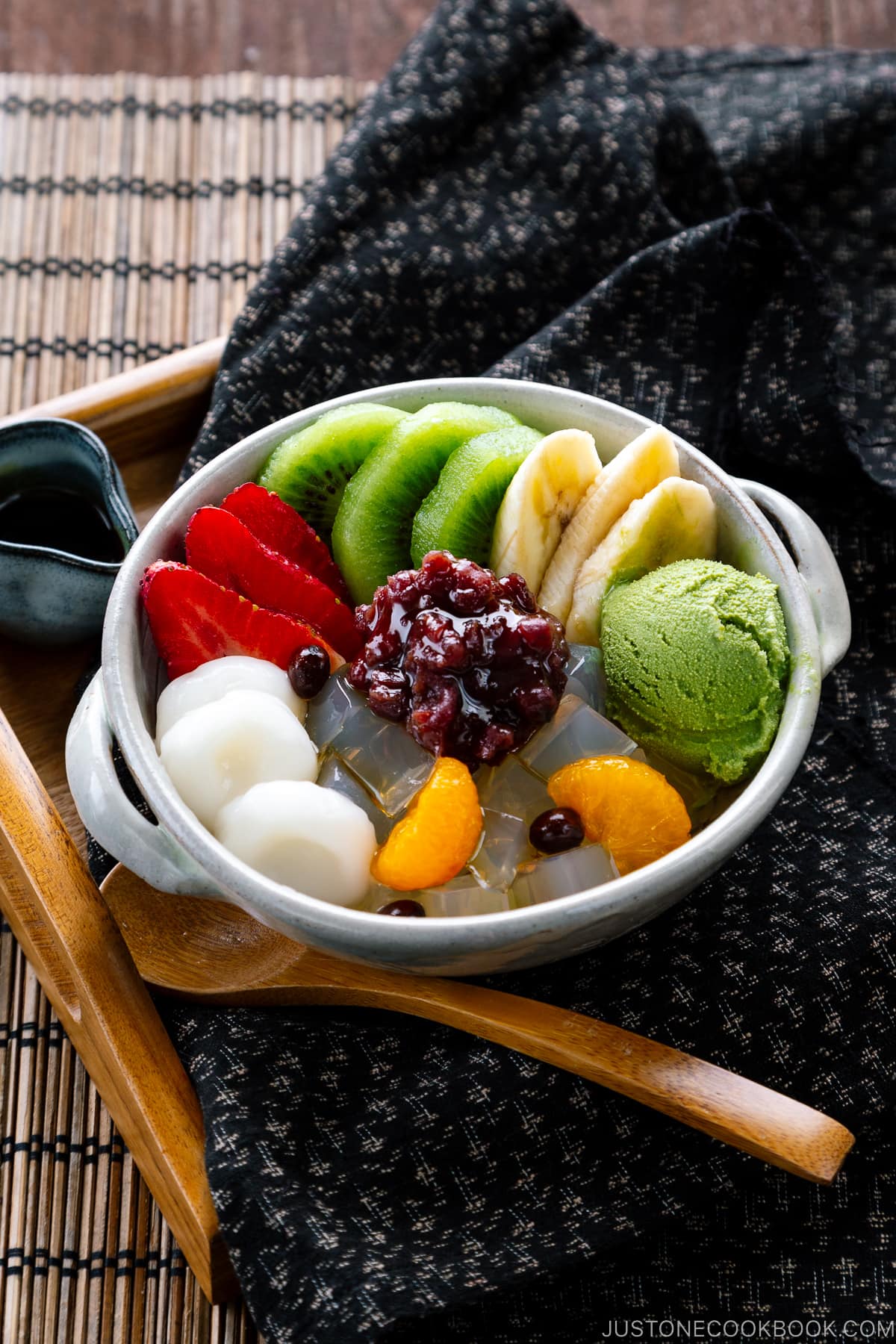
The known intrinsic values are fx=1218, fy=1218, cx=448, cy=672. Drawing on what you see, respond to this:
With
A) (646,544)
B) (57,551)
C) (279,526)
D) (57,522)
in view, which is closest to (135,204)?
(57,522)

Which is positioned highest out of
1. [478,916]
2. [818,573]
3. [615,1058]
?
[818,573]

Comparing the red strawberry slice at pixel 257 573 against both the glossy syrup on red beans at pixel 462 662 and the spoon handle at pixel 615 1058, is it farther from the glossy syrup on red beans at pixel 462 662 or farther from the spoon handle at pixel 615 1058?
the spoon handle at pixel 615 1058

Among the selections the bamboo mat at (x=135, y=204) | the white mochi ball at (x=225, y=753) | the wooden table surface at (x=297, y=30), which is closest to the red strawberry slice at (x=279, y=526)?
the white mochi ball at (x=225, y=753)

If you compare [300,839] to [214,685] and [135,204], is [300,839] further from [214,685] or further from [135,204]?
[135,204]

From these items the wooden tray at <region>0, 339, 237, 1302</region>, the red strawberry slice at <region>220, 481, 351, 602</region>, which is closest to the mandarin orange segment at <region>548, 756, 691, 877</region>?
the red strawberry slice at <region>220, 481, 351, 602</region>

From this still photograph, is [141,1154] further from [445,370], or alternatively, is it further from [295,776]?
[445,370]

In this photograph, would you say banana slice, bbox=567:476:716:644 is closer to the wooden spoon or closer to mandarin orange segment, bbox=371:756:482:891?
mandarin orange segment, bbox=371:756:482:891

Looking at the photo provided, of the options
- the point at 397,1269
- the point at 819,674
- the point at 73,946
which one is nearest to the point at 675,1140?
the point at 397,1269
